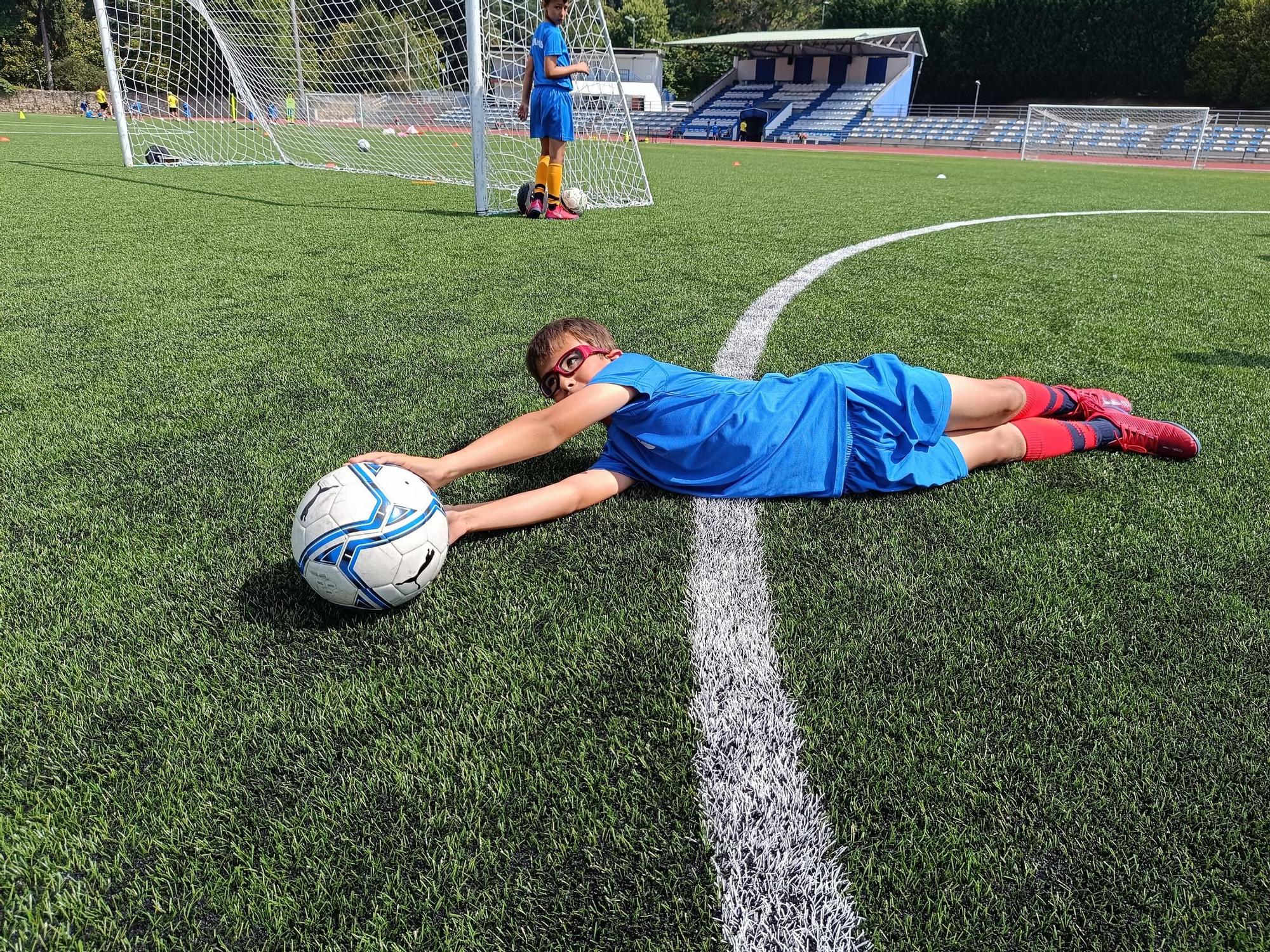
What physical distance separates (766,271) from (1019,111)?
44.3 meters

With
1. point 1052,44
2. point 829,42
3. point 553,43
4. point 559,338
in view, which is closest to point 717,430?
point 559,338

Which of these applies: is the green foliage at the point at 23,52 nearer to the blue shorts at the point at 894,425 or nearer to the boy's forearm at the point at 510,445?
the boy's forearm at the point at 510,445

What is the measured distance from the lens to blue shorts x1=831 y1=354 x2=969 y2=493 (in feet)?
8.04

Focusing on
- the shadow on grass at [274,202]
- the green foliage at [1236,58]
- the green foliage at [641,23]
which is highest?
the green foliage at [641,23]

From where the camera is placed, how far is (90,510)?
2350 mm

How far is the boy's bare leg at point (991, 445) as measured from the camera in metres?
2.67

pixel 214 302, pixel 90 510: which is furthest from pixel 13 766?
pixel 214 302

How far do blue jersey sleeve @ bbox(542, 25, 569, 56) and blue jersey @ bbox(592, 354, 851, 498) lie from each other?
21.4ft

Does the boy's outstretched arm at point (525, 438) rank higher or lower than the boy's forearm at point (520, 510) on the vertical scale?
higher

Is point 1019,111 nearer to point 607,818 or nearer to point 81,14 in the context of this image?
point 607,818

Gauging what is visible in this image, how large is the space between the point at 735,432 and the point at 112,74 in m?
12.9

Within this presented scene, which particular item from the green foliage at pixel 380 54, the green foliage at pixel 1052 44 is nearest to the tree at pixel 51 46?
the green foliage at pixel 1052 44

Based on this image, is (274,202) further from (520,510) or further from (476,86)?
(520,510)

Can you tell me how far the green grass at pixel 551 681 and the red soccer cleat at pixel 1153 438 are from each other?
12 cm
